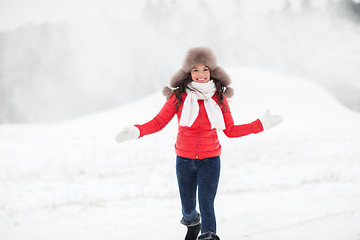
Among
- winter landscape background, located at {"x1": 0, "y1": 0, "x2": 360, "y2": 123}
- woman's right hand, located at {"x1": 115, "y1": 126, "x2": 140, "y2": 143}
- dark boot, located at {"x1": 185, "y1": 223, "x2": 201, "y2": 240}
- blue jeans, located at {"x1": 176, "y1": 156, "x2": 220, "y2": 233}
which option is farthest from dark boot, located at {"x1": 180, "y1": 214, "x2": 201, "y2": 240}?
winter landscape background, located at {"x1": 0, "y1": 0, "x2": 360, "y2": 123}

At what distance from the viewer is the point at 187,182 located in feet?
8.05

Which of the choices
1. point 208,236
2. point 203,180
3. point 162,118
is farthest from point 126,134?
point 208,236

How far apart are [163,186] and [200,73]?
4.13 m

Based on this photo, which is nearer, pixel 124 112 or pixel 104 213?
pixel 104 213

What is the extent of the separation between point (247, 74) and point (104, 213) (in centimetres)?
1969

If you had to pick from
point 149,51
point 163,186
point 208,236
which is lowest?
point 208,236

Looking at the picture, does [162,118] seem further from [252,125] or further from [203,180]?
[252,125]

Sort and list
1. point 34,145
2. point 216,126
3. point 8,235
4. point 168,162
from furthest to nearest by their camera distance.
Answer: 1. point 34,145
2. point 168,162
3. point 8,235
4. point 216,126

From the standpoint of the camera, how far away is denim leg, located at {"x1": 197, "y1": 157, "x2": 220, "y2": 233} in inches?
92.9

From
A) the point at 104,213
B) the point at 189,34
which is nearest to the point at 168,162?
the point at 104,213

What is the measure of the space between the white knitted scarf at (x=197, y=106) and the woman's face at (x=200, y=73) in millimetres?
67

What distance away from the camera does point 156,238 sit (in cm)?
303

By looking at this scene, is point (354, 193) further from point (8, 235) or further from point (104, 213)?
point (8, 235)

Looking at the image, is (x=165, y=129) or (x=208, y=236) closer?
(x=208, y=236)
